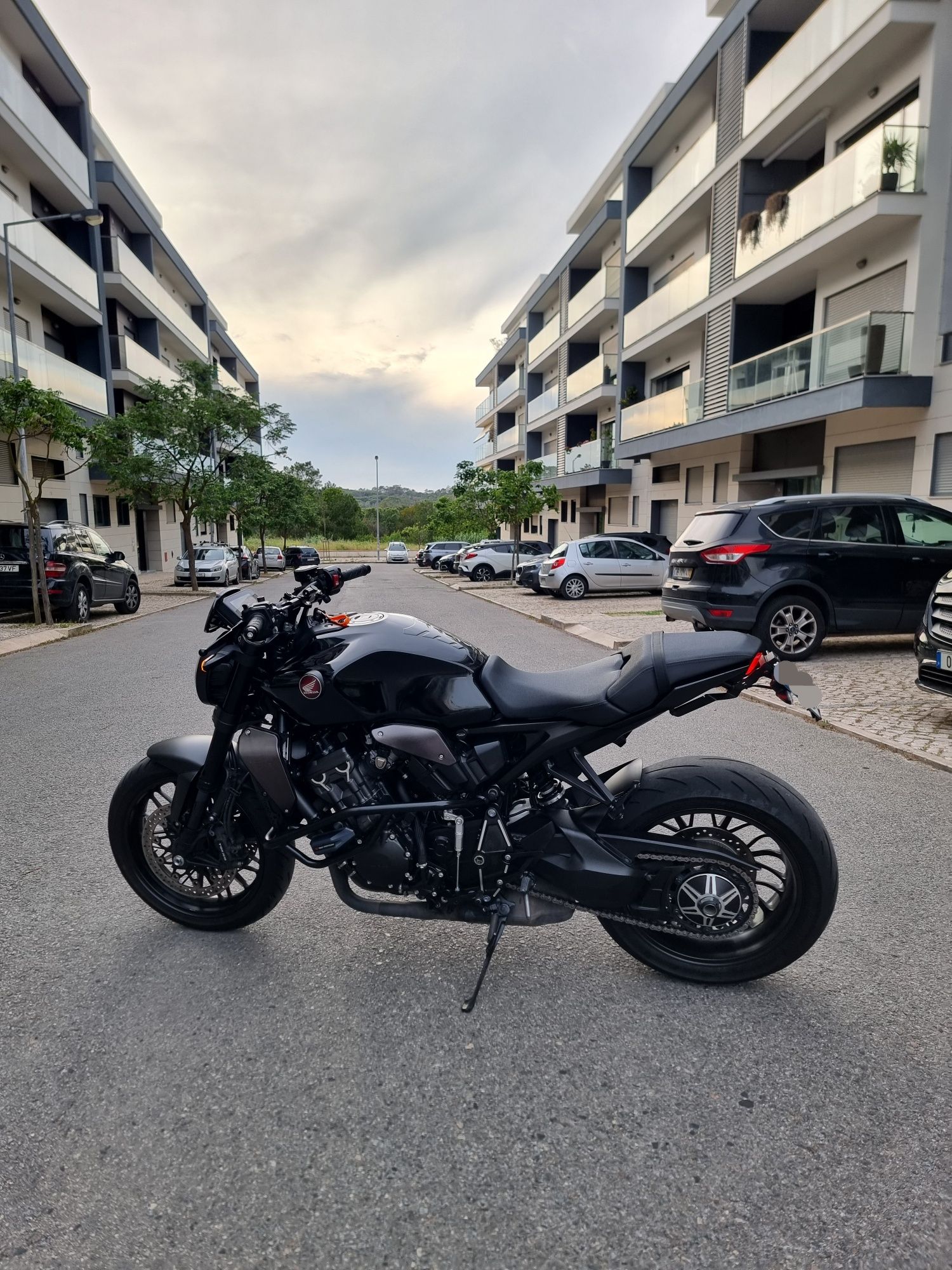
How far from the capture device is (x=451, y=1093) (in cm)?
217

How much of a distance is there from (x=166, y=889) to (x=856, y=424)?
50.6 feet

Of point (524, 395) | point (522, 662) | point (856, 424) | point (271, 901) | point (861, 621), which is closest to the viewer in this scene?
point (271, 901)

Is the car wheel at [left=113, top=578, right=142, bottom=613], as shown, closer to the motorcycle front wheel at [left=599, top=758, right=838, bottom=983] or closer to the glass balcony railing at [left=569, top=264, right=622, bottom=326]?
the motorcycle front wheel at [left=599, top=758, right=838, bottom=983]

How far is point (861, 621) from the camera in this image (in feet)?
28.6

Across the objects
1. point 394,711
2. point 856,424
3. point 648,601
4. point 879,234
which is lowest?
point 648,601

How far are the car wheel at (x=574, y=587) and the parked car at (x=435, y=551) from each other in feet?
71.7

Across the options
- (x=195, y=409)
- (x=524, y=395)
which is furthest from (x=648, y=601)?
(x=524, y=395)

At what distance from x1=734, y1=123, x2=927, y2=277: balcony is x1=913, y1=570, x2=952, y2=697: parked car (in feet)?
34.5

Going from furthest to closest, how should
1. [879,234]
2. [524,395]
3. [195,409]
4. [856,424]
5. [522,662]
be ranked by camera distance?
[524,395]
[195,409]
[856,424]
[879,234]
[522,662]

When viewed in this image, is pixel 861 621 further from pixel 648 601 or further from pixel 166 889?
pixel 648 601

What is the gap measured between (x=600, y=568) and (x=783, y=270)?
296 inches

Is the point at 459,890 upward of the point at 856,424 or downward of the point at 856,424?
downward

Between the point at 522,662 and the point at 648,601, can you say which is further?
the point at 648,601

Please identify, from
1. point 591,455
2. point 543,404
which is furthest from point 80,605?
point 543,404
